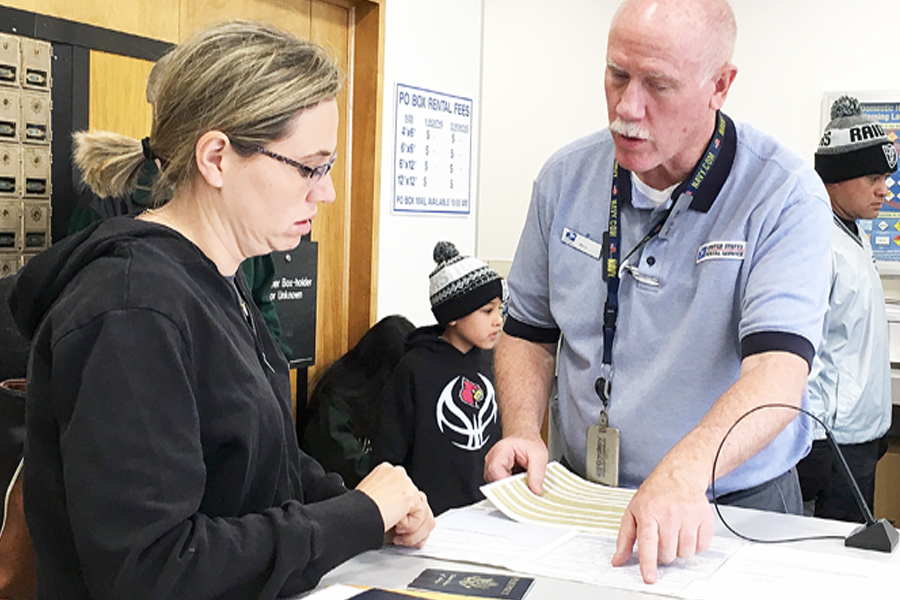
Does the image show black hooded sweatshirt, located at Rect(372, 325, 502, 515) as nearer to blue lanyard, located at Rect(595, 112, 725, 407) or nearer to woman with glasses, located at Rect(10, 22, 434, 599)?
blue lanyard, located at Rect(595, 112, 725, 407)

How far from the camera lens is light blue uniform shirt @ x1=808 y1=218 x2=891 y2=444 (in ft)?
9.70

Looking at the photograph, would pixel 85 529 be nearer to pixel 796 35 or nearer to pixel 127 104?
pixel 127 104

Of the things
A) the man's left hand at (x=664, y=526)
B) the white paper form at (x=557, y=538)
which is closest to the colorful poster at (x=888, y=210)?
the white paper form at (x=557, y=538)

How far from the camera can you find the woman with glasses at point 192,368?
0.94 m

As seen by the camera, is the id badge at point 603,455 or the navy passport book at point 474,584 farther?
the id badge at point 603,455

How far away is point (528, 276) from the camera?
5.84 ft

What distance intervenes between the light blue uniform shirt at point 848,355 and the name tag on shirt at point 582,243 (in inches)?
62.4

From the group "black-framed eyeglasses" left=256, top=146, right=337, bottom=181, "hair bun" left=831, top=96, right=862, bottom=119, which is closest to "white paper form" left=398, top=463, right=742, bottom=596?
"black-framed eyeglasses" left=256, top=146, right=337, bottom=181

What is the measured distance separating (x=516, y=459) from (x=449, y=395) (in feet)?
5.09

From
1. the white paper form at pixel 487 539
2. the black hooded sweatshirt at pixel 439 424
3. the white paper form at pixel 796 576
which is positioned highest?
the white paper form at pixel 796 576

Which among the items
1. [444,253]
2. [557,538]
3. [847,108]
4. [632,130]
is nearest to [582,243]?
[632,130]

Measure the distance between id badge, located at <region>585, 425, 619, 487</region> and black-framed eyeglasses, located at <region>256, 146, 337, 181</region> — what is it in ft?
2.10

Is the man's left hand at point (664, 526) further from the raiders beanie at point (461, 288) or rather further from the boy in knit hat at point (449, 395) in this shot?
the raiders beanie at point (461, 288)

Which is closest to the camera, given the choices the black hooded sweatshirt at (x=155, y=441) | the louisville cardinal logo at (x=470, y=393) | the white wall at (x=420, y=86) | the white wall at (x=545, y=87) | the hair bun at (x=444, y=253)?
the black hooded sweatshirt at (x=155, y=441)
